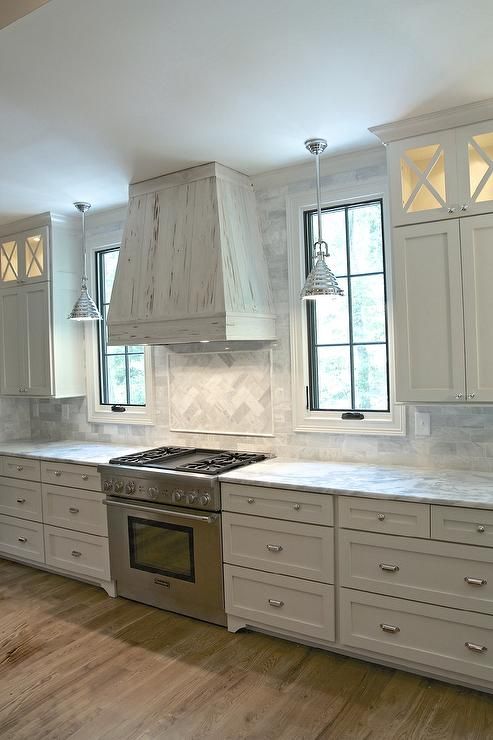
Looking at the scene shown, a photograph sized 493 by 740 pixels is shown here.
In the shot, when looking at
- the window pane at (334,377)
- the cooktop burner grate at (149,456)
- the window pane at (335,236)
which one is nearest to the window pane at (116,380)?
the cooktop burner grate at (149,456)

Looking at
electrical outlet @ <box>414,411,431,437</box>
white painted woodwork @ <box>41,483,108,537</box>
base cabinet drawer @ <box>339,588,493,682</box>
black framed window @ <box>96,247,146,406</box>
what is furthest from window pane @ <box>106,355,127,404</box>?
base cabinet drawer @ <box>339,588,493,682</box>

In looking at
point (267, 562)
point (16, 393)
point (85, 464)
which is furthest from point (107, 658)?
point (16, 393)

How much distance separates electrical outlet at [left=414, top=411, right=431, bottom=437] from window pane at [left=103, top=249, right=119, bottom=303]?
8.83ft

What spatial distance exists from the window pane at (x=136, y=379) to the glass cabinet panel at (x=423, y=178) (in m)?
2.41

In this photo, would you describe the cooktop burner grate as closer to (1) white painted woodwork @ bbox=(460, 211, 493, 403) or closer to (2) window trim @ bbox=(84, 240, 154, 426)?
(2) window trim @ bbox=(84, 240, 154, 426)

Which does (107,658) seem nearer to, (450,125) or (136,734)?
(136,734)

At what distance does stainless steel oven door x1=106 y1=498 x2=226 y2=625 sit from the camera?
3311 mm

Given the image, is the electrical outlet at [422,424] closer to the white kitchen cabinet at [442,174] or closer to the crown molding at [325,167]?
the white kitchen cabinet at [442,174]

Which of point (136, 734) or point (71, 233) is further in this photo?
point (71, 233)

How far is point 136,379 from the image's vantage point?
183 inches

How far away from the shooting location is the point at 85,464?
391 centimetres

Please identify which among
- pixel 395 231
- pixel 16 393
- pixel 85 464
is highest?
pixel 395 231

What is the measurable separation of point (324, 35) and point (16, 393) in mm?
3736

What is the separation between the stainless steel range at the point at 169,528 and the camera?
10.8 ft
